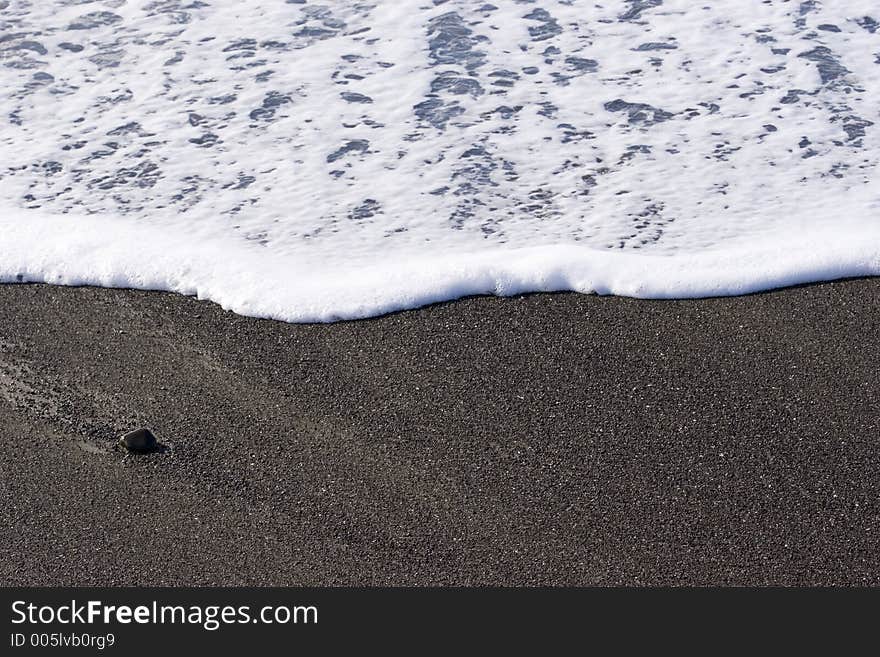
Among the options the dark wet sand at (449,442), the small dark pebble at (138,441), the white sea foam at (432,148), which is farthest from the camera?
the white sea foam at (432,148)

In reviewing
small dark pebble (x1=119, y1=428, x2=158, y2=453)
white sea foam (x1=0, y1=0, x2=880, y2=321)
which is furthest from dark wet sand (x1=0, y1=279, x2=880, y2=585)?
white sea foam (x1=0, y1=0, x2=880, y2=321)

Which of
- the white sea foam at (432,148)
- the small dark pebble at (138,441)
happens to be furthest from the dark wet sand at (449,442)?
the white sea foam at (432,148)

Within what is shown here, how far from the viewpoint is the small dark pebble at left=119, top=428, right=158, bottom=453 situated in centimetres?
331

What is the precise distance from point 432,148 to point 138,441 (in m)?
2.35

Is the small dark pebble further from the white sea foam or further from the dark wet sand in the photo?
the white sea foam

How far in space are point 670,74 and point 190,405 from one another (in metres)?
3.45

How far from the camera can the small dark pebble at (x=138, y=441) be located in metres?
3.31

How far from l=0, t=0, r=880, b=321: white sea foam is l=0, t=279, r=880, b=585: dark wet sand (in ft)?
0.70

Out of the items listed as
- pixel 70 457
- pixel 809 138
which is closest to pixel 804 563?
pixel 70 457

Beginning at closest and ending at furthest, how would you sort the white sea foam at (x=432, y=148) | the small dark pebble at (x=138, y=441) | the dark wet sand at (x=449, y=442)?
1. the dark wet sand at (x=449, y=442)
2. the small dark pebble at (x=138, y=441)
3. the white sea foam at (x=432, y=148)

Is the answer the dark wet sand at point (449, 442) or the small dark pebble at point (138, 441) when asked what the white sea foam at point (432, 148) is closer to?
the dark wet sand at point (449, 442)

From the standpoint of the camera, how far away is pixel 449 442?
3367 mm

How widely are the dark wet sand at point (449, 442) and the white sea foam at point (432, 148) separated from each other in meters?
0.21

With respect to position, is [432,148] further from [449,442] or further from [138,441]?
[138,441]
